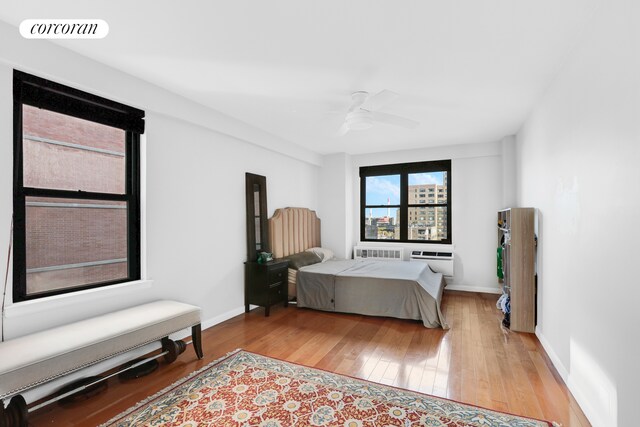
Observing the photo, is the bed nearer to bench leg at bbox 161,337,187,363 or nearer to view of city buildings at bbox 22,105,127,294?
bench leg at bbox 161,337,187,363

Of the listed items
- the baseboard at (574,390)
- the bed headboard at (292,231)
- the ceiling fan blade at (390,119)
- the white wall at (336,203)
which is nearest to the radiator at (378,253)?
the white wall at (336,203)

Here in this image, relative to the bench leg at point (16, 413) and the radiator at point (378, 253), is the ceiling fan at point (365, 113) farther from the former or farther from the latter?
the bench leg at point (16, 413)

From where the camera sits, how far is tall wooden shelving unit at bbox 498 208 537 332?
3391 millimetres

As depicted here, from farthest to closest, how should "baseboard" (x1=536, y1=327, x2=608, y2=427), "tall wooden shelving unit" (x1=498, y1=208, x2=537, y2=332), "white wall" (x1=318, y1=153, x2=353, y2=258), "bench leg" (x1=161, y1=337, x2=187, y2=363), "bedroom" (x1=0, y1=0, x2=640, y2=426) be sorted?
"white wall" (x1=318, y1=153, x2=353, y2=258) → "tall wooden shelving unit" (x1=498, y1=208, x2=537, y2=332) → "bench leg" (x1=161, y1=337, x2=187, y2=363) → "baseboard" (x1=536, y1=327, x2=608, y2=427) → "bedroom" (x1=0, y1=0, x2=640, y2=426)

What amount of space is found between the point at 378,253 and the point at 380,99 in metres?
3.81

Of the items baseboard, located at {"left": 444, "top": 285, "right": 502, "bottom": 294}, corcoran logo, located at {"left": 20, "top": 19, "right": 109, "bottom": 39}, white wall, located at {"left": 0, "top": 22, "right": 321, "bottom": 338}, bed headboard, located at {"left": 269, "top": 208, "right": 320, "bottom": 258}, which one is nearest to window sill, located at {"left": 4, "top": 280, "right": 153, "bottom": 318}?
white wall, located at {"left": 0, "top": 22, "right": 321, "bottom": 338}

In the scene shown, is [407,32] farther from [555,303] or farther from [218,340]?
[218,340]

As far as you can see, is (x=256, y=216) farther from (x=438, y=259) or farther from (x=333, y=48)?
(x=438, y=259)

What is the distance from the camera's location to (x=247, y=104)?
347cm

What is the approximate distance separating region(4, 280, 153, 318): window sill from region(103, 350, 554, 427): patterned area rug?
0.96 meters

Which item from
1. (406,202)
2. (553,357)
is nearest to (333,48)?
(553,357)

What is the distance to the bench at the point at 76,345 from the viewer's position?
1759 millimetres

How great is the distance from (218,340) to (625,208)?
3.47 meters

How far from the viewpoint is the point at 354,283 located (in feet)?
13.5
